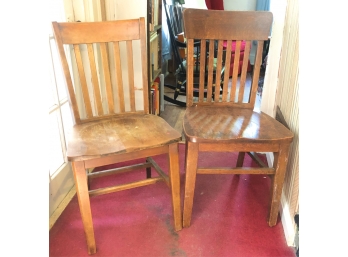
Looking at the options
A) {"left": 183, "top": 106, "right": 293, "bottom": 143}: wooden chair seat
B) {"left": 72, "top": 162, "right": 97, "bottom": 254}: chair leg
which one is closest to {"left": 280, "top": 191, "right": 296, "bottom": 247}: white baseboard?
{"left": 183, "top": 106, "right": 293, "bottom": 143}: wooden chair seat

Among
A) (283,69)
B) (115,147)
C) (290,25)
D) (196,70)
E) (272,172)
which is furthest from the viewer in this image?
(196,70)

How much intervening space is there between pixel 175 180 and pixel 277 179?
43 cm

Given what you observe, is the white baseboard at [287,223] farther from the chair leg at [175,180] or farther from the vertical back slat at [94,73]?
the vertical back slat at [94,73]

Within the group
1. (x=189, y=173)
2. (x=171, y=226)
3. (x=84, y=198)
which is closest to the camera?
(x=84, y=198)

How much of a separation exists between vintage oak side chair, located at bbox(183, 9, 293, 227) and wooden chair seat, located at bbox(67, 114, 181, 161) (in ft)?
0.37

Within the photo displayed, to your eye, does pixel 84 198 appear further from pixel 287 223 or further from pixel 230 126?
pixel 287 223

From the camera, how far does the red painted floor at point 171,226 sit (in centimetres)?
124

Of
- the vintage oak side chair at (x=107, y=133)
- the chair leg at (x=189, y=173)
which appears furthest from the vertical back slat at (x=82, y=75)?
the chair leg at (x=189, y=173)

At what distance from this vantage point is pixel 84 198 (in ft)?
3.65

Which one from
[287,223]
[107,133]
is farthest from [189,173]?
[287,223]
